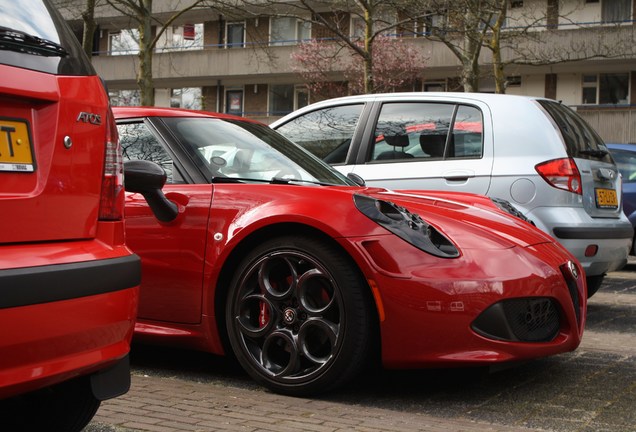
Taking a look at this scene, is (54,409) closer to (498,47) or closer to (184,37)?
(498,47)

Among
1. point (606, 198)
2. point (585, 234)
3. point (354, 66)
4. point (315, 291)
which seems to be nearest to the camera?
point (315, 291)

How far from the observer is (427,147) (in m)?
7.03

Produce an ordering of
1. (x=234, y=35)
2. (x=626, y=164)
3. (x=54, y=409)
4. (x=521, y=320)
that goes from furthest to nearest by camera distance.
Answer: (x=234, y=35) < (x=626, y=164) < (x=521, y=320) < (x=54, y=409)

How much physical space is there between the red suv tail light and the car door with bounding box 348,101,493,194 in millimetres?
3881

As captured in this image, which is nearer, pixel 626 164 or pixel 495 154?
pixel 495 154

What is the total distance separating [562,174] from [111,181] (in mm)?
4116

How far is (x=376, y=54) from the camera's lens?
3809 centimetres

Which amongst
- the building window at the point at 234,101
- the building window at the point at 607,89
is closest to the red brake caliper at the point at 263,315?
the building window at the point at 607,89

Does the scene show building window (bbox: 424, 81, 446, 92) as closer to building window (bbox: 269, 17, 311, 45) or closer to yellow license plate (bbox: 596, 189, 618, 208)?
building window (bbox: 269, 17, 311, 45)

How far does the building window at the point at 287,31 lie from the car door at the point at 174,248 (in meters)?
37.2

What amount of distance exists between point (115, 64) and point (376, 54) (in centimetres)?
1427

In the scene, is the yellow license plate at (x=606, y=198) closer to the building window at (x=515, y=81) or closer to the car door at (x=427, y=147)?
the car door at (x=427, y=147)

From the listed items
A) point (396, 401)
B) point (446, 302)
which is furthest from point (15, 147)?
point (396, 401)

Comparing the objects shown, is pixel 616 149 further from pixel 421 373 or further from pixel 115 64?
pixel 115 64
